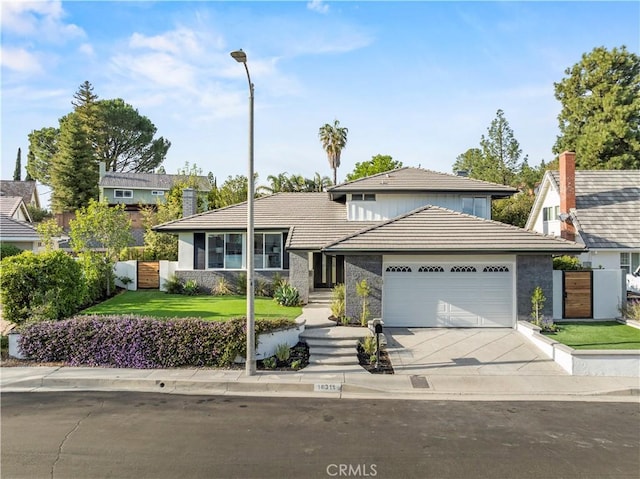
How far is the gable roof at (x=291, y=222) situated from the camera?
20391mm

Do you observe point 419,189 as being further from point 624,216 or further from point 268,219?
point 624,216

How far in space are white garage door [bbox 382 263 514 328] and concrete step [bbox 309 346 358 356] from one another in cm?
313

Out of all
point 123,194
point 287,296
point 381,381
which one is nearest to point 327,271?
point 287,296

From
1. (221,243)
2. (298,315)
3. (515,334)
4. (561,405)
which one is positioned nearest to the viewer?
(561,405)

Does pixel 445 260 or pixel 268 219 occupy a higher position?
pixel 268 219

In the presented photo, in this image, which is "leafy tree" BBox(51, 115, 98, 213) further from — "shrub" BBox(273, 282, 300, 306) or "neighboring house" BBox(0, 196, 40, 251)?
"shrub" BBox(273, 282, 300, 306)

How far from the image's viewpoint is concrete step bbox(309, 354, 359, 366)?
12.6 meters

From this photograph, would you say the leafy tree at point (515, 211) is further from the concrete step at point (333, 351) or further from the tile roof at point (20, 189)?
the tile roof at point (20, 189)

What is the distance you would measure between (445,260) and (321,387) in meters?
7.25

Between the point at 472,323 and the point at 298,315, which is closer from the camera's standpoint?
the point at 472,323

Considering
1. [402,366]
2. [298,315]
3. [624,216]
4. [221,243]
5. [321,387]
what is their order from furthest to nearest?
[624,216] < [221,243] < [298,315] < [402,366] < [321,387]

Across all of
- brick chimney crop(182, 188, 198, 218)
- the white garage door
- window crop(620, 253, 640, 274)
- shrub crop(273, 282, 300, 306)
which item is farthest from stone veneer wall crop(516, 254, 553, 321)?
brick chimney crop(182, 188, 198, 218)

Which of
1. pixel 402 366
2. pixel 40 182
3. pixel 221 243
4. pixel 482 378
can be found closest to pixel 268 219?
pixel 221 243

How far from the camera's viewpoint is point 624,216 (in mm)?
23750
